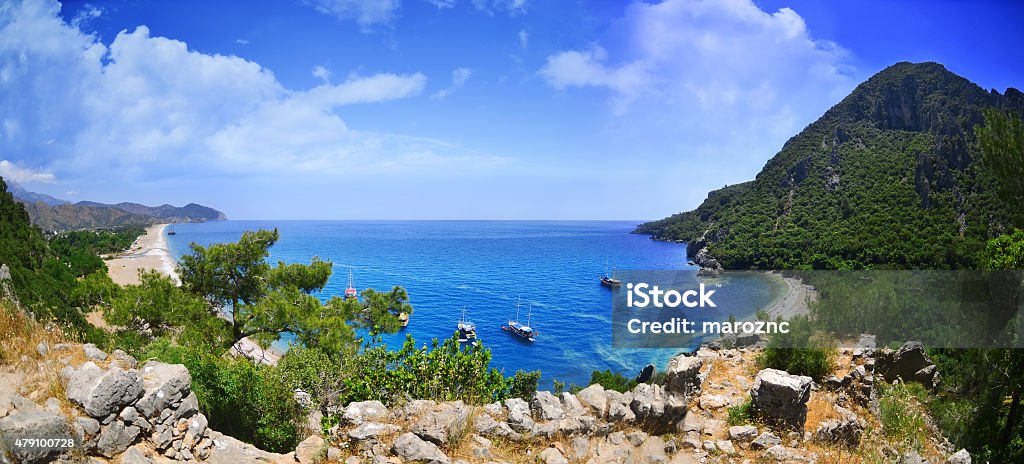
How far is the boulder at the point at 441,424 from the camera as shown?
6.28m

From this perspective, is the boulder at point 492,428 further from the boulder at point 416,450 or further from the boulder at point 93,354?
the boulder at point 93,354

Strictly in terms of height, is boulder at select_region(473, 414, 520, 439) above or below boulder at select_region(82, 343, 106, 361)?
below

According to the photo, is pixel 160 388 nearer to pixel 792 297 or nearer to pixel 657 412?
pixel 657 412

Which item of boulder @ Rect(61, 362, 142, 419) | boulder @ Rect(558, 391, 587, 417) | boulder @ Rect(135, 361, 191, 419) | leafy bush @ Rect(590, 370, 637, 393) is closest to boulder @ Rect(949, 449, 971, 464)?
boulder @ Rect(558, 391, 587, 417)

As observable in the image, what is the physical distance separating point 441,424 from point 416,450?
1.80 ft

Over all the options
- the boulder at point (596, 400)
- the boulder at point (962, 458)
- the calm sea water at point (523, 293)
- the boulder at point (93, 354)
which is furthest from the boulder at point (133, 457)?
the calm sea water at point (523, 293)

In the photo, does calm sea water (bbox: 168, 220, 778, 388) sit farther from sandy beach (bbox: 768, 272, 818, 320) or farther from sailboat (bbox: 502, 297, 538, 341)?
sandy beach (bbox: 768, 272, 818, 320)

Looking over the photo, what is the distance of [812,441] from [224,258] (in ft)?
51.9

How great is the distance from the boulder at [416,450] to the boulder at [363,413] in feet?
2.46

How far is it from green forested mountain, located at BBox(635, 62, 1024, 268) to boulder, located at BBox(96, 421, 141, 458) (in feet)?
56.1

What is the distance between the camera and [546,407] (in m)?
7.09

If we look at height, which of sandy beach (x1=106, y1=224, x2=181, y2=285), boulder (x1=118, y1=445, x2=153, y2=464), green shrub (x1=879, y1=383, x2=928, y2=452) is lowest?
sandy beach (x1=106, y1=224, x2=181, y2=285)

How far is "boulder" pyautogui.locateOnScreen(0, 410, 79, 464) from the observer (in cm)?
445

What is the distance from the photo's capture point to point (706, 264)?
92750 mm
